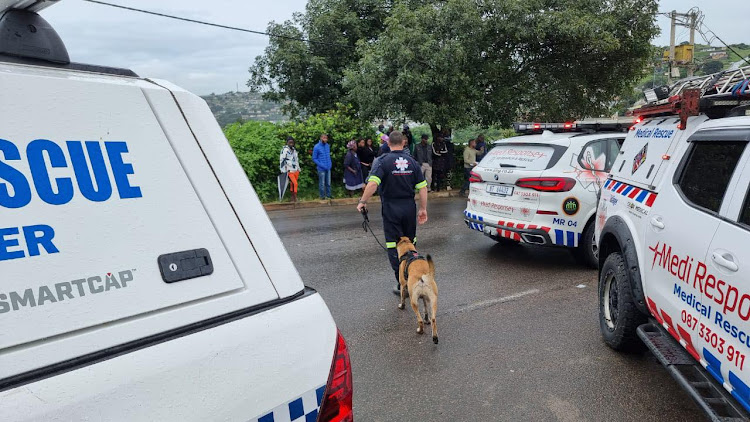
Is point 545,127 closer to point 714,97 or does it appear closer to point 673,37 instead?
point 714,97

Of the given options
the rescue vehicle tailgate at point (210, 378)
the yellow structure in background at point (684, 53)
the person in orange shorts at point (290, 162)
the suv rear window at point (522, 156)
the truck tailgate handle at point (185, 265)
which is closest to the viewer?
the rescue vehicle tailgate at point (210, 378)

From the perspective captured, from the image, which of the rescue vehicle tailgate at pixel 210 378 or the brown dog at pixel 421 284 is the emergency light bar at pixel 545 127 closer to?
the brown dog at pixel 421 284

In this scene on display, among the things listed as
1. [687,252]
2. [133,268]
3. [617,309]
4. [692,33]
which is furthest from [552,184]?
[692,33]

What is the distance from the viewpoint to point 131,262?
140cm

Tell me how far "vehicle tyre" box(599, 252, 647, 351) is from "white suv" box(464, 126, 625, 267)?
2019mm

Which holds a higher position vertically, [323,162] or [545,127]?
[545,127]

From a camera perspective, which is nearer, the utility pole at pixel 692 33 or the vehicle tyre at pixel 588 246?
the vehicle tyre at pixel 588 246

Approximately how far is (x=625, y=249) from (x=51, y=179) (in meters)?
3.71

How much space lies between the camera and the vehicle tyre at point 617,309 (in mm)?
3852

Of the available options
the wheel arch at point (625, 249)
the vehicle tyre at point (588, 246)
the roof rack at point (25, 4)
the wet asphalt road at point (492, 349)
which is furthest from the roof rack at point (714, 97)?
the roof rack at point (25, 4)

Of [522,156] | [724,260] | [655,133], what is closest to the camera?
[724,260]

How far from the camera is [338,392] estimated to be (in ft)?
5.59

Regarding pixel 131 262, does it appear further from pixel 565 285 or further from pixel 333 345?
pixel 565 285

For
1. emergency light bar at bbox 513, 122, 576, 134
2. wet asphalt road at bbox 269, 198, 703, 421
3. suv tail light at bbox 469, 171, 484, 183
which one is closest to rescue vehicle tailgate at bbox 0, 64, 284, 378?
wet asphalt road at bbox 269, 198, 703, 421
